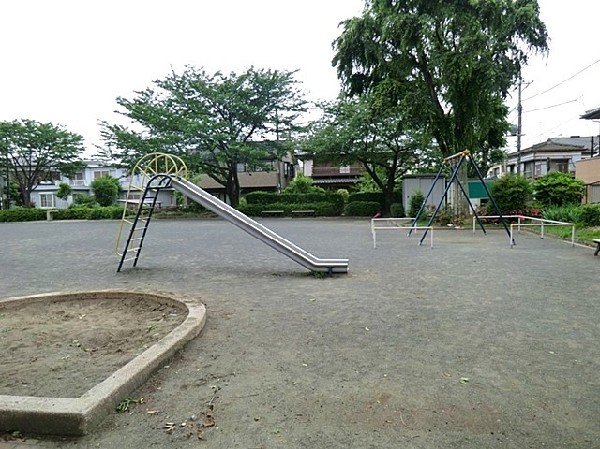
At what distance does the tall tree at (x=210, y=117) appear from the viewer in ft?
82.3

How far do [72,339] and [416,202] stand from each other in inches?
719

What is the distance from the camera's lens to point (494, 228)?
1462 centimetres

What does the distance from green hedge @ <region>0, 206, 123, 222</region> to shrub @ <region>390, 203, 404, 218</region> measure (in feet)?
54.9

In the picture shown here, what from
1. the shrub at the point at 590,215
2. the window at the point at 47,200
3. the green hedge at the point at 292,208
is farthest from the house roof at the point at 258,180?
the shrub at the point at 590,215

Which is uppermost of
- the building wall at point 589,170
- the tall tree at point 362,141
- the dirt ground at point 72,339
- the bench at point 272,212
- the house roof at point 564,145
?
the house roof at point 564,145

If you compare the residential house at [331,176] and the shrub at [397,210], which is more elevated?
the residential house at [331,176]

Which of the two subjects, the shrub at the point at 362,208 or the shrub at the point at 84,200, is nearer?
the shrub at the point at 362,208

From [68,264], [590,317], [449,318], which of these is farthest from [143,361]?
[68,264]

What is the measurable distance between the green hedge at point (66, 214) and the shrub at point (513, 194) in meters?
21.7

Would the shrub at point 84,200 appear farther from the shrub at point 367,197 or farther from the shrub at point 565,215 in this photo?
the shrub at point 565,215

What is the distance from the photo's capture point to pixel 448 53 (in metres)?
14.8

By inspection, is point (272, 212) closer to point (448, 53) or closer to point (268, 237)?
point (448, 53)

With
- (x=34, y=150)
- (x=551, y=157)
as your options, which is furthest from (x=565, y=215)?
(x=34, y=150)

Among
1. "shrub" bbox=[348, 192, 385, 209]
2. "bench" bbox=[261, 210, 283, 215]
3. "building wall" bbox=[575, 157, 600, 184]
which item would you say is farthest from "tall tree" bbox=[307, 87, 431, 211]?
"building wall" bbox=[575, 157, 600, 184]
